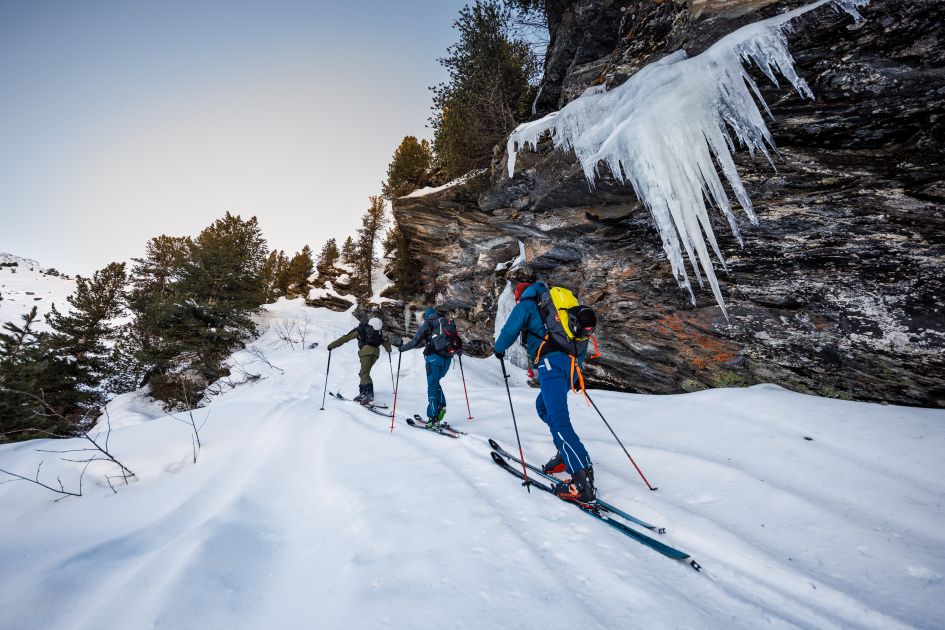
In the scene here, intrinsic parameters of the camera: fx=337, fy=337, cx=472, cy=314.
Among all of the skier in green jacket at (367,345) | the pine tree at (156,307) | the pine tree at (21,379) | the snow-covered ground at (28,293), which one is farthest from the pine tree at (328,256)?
the skier in green jacket at (367,345)

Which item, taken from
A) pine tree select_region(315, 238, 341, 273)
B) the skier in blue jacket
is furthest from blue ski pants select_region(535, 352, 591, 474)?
pine tree select_region(315, 238, 341, 273)

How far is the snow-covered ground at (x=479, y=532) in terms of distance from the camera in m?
1.88

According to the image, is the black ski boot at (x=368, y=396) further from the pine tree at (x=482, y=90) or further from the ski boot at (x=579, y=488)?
the pine tree at (x=482, y=90)

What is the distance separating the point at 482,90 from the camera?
37.1 ft

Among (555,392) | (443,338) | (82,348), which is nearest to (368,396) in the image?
(443,338)

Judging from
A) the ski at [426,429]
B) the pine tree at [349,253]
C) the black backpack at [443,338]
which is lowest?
the ski at [426,429]

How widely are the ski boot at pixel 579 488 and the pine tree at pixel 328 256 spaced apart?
Answer: 3508cm

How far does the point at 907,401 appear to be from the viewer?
4.77 metres

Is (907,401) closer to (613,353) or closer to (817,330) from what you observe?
(817,330)

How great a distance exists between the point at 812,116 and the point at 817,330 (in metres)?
3.18

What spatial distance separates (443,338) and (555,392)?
3.35 meters

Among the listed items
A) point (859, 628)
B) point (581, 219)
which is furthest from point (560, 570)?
point (581, 219)

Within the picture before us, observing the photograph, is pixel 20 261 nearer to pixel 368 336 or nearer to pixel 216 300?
pixel 216 300

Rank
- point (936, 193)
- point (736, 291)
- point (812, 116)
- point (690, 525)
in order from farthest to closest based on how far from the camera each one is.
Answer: point (736, 291) → point (812, 116) → point (936, 193) → point (690, 525)
